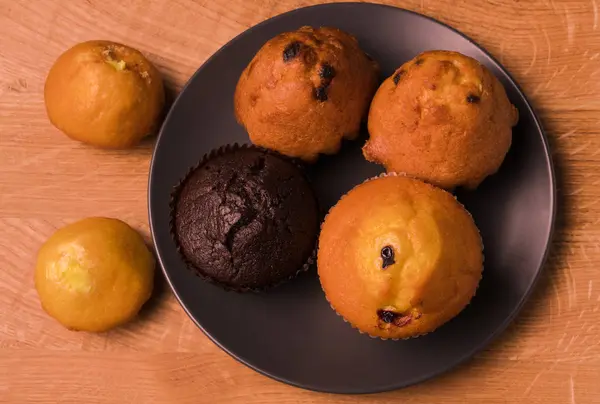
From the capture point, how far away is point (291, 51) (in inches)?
55.8

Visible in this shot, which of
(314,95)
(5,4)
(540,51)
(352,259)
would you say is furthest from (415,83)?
(5,4)

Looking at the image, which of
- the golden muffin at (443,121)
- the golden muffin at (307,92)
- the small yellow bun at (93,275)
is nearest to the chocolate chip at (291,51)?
the golden muffin at (307,92)

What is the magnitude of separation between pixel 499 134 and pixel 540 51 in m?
0.39

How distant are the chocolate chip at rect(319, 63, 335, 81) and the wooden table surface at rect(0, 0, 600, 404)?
39 cm

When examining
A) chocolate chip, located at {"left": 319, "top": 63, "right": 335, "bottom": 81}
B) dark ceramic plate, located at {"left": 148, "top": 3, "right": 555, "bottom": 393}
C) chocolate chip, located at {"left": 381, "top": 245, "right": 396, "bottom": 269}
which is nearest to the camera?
chocolate chip, located at {"left": 381, "top": 245, "right": 396, "bottom": 269}

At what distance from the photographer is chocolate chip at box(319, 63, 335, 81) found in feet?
4.61

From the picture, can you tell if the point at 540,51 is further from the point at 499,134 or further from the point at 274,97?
the point at 274,97

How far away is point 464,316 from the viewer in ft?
5.03

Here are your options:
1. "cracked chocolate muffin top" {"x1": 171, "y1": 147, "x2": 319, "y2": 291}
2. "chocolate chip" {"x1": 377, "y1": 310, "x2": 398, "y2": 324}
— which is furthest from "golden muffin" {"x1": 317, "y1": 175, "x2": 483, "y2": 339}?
"cracked chocolate muffin top" {"x1": 171, "y1": 147, "x2": 319, "y2": 291}

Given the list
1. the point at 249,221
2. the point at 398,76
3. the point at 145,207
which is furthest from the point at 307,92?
the point at 145,207

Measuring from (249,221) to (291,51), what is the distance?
0.36 metres

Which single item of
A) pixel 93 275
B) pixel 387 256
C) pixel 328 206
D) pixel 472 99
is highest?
pixel 472 99

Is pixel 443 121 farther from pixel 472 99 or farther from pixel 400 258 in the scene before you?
pixel 400 258

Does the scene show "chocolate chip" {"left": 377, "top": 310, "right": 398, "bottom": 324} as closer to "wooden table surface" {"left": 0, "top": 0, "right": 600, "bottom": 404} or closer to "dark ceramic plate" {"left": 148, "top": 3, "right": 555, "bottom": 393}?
"dark ceramic plate" {"left": 148, "top": 3, "right": 555, "bottom": 393}
